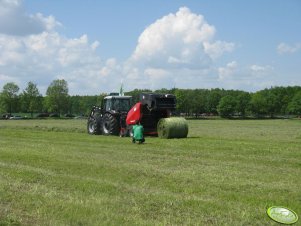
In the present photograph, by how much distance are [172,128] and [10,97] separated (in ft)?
342

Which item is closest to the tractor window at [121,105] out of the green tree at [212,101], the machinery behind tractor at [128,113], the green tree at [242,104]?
the machinery behind tractor at [128,113]

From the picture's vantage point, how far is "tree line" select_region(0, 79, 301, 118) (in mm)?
119562

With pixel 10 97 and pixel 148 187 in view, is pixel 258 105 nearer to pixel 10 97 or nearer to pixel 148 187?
pixel 10 97

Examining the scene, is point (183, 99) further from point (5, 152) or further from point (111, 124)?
point (5, 152)

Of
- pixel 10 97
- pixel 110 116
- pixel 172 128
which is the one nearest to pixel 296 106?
pixel 10 97

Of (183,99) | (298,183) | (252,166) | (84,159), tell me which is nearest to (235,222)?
(298,183)

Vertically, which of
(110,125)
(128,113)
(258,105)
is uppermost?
(258,105)

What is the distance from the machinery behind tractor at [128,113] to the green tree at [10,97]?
312ft

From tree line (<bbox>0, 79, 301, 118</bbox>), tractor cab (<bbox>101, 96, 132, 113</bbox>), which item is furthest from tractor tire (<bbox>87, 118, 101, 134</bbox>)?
tree line (<bbox>0, 79, 301, 118</bbox>)

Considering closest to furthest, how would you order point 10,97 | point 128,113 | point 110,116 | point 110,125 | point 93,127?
1. point 128,113
2. point 110,125
3. point 110,116
4. point 93,127
5. point 10,97

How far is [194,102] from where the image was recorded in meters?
127

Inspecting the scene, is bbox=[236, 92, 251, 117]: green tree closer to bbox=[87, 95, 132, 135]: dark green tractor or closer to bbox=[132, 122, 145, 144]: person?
bbox=[87, 95, 132, 135]: dark green tractor

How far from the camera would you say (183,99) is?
397 feet

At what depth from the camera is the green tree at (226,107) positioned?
127812 mm
